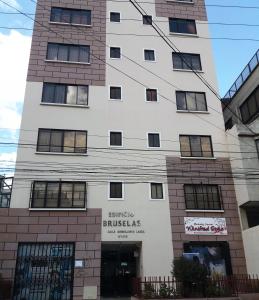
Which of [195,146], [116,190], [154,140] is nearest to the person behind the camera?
[116,190]

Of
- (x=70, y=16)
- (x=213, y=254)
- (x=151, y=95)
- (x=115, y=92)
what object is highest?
(x=70, y=16)

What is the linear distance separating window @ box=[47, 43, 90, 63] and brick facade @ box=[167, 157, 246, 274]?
1066cm

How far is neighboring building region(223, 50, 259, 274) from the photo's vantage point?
68.7ft

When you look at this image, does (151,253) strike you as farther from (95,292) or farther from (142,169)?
(142,169)

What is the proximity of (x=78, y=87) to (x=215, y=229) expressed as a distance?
14.2 m

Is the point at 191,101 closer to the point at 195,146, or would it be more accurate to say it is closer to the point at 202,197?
the point at 195,146

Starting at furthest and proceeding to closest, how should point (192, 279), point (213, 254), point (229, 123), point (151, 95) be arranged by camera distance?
point (229, 123) < point (151, 95) < point (213, 254) < point (192, 279)

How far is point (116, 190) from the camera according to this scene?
2212cm

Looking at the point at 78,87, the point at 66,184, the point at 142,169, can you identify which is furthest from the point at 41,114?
the point at 142,169

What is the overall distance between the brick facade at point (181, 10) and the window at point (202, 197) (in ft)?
50.8

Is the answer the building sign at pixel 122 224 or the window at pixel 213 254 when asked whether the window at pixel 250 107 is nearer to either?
the window at pixel 213 254

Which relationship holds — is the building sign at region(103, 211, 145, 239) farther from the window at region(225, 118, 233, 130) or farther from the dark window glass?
the window at region(225, 118, 233, 130)

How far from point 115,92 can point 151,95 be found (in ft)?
9.16

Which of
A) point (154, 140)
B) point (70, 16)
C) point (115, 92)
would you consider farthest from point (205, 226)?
point (70, 16)
